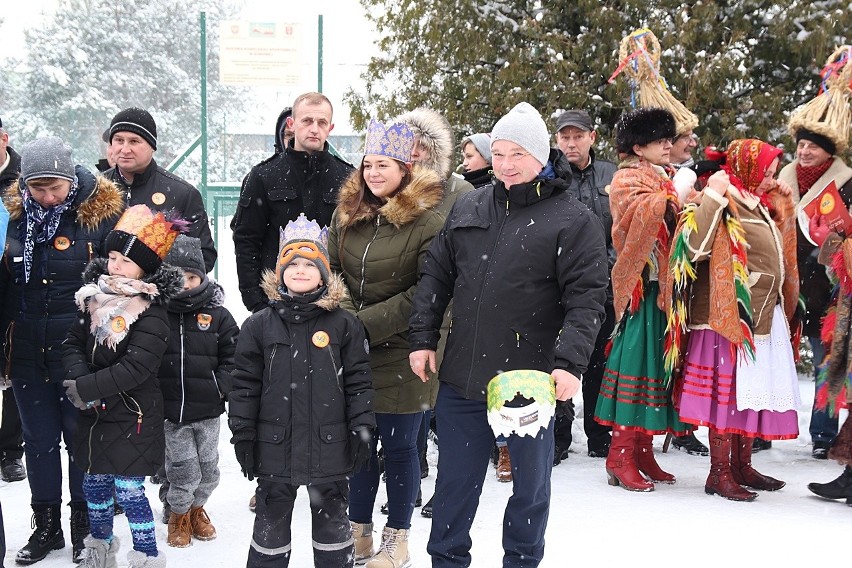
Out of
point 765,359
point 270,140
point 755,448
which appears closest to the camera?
point 765,359

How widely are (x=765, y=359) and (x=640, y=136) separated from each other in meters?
1.41

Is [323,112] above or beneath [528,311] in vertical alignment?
above

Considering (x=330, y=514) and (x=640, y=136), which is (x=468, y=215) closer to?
(x=330, y=514)

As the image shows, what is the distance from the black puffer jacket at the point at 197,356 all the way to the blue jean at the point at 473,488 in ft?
3.94

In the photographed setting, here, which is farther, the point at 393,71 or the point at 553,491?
the point at 393,71

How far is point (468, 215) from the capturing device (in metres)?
3.41

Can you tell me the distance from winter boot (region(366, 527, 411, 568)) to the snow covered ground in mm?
154

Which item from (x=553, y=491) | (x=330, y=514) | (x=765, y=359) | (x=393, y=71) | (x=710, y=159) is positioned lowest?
(x=553, y=491)

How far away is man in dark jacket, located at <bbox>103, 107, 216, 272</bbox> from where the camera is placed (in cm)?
430

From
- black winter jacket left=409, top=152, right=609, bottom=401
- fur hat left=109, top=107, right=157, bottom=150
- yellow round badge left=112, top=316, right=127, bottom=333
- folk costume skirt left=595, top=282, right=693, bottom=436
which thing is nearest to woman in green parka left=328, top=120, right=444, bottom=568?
black winter jacket left=409, top=152, right=609, bottom=401

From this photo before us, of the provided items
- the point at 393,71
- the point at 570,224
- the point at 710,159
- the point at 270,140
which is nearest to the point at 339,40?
the point at 270,140

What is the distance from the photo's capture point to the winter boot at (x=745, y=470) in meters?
5.07

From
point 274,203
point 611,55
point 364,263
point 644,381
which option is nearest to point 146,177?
point 274,203

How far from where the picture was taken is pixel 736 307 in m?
4.70
